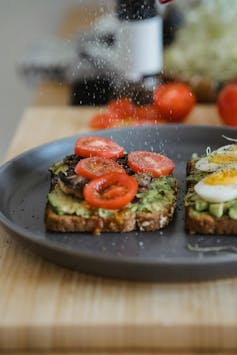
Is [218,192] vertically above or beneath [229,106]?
above

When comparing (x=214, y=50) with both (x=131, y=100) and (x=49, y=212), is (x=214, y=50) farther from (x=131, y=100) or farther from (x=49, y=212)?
(x=49, y=212)

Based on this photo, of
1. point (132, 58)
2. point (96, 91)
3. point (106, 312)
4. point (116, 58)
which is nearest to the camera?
point (106, 312)

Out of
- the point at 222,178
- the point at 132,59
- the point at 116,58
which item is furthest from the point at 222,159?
the point at 116,58

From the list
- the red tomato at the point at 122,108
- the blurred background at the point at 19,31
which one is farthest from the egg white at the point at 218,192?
the blurred background at the point at 19,31

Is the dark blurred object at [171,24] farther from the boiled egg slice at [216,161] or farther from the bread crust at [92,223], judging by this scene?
the bread crust at [92,223]

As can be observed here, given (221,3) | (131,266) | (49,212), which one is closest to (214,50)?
(221,3)

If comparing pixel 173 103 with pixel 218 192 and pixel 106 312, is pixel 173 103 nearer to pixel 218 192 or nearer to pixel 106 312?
pixel 218 192

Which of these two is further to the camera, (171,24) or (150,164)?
(171,24)
